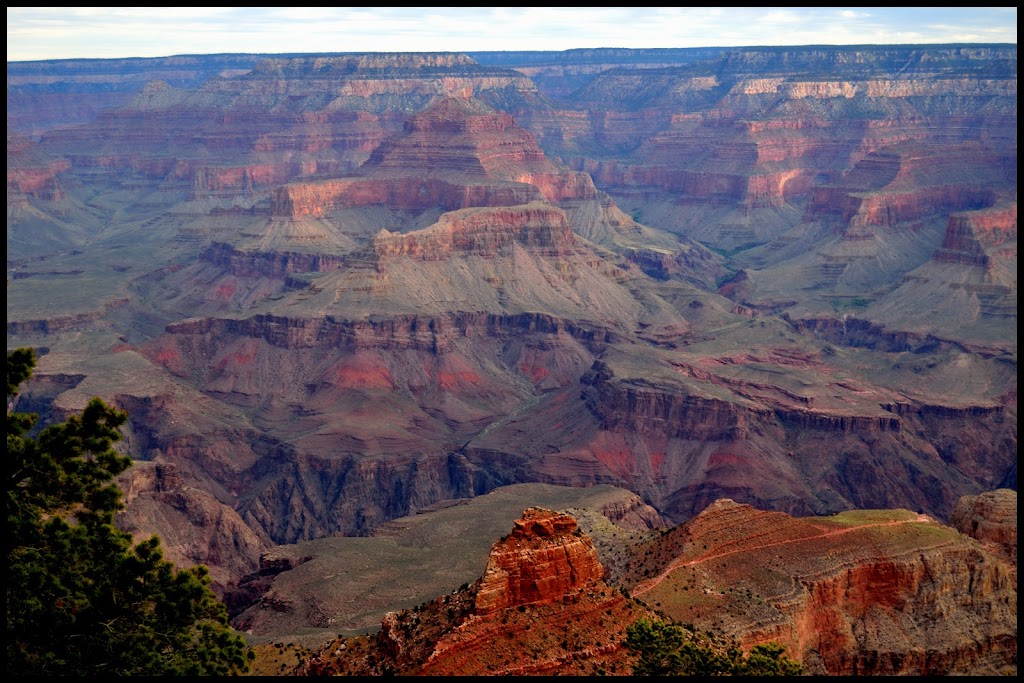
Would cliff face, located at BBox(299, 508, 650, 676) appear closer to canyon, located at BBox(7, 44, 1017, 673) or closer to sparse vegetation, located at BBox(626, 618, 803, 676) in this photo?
sparse vegetation, located at BBox(626, 618, 803, 676)

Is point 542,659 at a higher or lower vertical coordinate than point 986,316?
lower

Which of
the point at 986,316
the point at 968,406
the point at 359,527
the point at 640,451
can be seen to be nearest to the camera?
the point at 359,527

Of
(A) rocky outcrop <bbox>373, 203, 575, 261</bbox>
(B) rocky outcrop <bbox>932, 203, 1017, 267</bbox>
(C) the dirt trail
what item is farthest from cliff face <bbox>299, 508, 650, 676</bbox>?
(B) rocky outcrop <bbox>932, 203, 1017, 267</bbox>

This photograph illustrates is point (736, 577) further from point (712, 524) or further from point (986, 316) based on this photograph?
point (986, 316)

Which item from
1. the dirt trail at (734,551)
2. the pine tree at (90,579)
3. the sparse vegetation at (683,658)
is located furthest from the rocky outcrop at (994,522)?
the pine tree at (90,579)

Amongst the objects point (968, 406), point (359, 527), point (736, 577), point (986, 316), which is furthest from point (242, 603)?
point (986, 316)

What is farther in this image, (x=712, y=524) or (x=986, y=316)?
(x=986, y=316)
